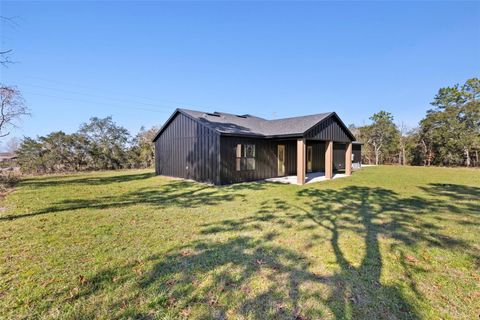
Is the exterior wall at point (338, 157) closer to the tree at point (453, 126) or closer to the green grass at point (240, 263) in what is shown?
the green grass at point (240, 263)

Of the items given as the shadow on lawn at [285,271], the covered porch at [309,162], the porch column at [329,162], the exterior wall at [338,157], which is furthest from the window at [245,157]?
the exterior wall at [338,157]

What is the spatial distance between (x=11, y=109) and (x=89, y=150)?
30.7 ft

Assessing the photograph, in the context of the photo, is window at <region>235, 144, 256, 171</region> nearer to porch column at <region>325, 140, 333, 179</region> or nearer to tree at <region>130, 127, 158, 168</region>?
porch column at <region>325, 140, 333, 179</region>

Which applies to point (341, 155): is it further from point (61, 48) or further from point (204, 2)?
point (61, 48)

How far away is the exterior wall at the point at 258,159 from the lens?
10.8 metres

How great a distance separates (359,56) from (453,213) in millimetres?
12874

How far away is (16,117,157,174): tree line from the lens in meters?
17.3

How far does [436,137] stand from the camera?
77.8 feet

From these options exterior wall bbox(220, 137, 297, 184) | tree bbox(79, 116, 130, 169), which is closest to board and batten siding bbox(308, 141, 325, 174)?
exterior wall bbox(220, 137, 297, 184)

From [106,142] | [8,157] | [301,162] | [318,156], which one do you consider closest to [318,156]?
[318,156]

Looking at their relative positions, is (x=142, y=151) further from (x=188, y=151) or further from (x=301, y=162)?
(x=301, y=162)

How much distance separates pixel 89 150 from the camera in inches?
779

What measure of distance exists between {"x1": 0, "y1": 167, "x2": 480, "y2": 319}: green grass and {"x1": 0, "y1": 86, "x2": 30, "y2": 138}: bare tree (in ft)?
25.9

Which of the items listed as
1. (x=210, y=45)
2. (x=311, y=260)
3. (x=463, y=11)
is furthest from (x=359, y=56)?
(x=311, y=260)
